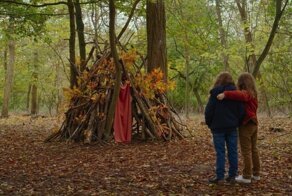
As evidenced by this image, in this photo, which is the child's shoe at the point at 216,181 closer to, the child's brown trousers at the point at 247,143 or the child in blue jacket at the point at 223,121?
the child in blue jacket at the point at 223,121

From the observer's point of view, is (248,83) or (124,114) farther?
(124,114)

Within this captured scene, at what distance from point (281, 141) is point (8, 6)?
836cm

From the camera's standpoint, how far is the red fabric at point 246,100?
214 inches

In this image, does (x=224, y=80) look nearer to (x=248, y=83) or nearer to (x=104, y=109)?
(x=248, y=83)

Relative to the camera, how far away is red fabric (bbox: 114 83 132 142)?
994cm

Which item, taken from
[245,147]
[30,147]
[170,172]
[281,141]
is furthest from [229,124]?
[30,147]

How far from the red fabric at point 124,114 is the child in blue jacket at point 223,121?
4.49 meters

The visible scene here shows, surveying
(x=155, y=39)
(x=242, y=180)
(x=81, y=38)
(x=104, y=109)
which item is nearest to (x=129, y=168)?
(x=242, y=180)

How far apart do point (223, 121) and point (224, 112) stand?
0.40 feet

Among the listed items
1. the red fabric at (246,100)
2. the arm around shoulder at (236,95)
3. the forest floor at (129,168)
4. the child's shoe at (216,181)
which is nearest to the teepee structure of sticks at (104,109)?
the forest floor at (129,168)

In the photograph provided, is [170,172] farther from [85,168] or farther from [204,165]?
[85,168]

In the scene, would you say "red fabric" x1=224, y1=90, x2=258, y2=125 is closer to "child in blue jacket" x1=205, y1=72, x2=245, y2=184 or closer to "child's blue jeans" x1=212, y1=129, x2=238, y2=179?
"child in blue jacket" x1=205, y1=72, x2=245, y2=184

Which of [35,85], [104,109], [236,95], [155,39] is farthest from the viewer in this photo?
[35,85]

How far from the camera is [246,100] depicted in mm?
5539
